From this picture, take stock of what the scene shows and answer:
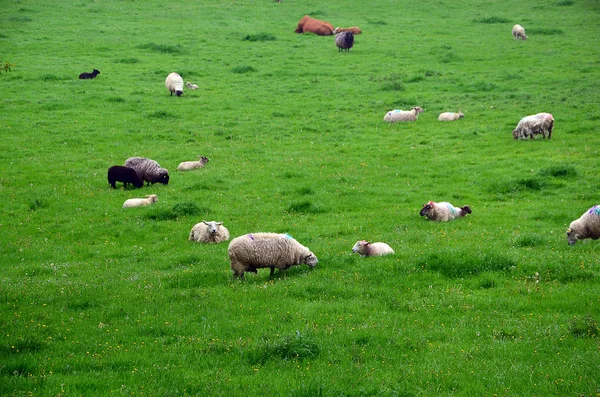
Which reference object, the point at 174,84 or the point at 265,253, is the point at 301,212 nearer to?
the point at 265,253

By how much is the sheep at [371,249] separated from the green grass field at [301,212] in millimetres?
304

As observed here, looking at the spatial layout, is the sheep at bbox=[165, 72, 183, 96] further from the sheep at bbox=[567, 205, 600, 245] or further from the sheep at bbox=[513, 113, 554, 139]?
the sheep at bbox=[567, 205, 600, 245]

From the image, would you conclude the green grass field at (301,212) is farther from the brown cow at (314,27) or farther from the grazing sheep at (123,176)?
the brown cow at (314,27)

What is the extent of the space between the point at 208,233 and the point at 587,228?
10243 millimetres

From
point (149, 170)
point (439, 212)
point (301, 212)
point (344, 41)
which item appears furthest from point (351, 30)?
point (439, 212)

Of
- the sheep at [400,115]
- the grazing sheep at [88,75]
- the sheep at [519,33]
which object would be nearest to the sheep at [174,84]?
the grazing sheep at [88,75]

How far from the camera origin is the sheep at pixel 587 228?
54.4 ft

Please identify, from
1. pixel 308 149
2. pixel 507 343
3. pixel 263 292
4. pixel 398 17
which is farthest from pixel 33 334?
pixel 398 17

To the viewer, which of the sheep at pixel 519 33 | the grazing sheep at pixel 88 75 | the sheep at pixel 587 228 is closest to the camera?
the sheep at pixel 587 228

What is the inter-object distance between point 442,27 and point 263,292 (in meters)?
48.5

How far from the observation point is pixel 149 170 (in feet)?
84.5

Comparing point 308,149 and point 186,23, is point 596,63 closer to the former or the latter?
point 308,149

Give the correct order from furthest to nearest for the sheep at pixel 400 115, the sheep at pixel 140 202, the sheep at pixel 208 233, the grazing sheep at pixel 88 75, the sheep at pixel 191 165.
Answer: the grazing sheep at pixel 88 75 → the sheep at pixel 400 115 → the sheep at pixel 191 165 → the sheep at pixel 140 202 → the sheep at pixel 208 233

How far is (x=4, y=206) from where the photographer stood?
73.7 feet
